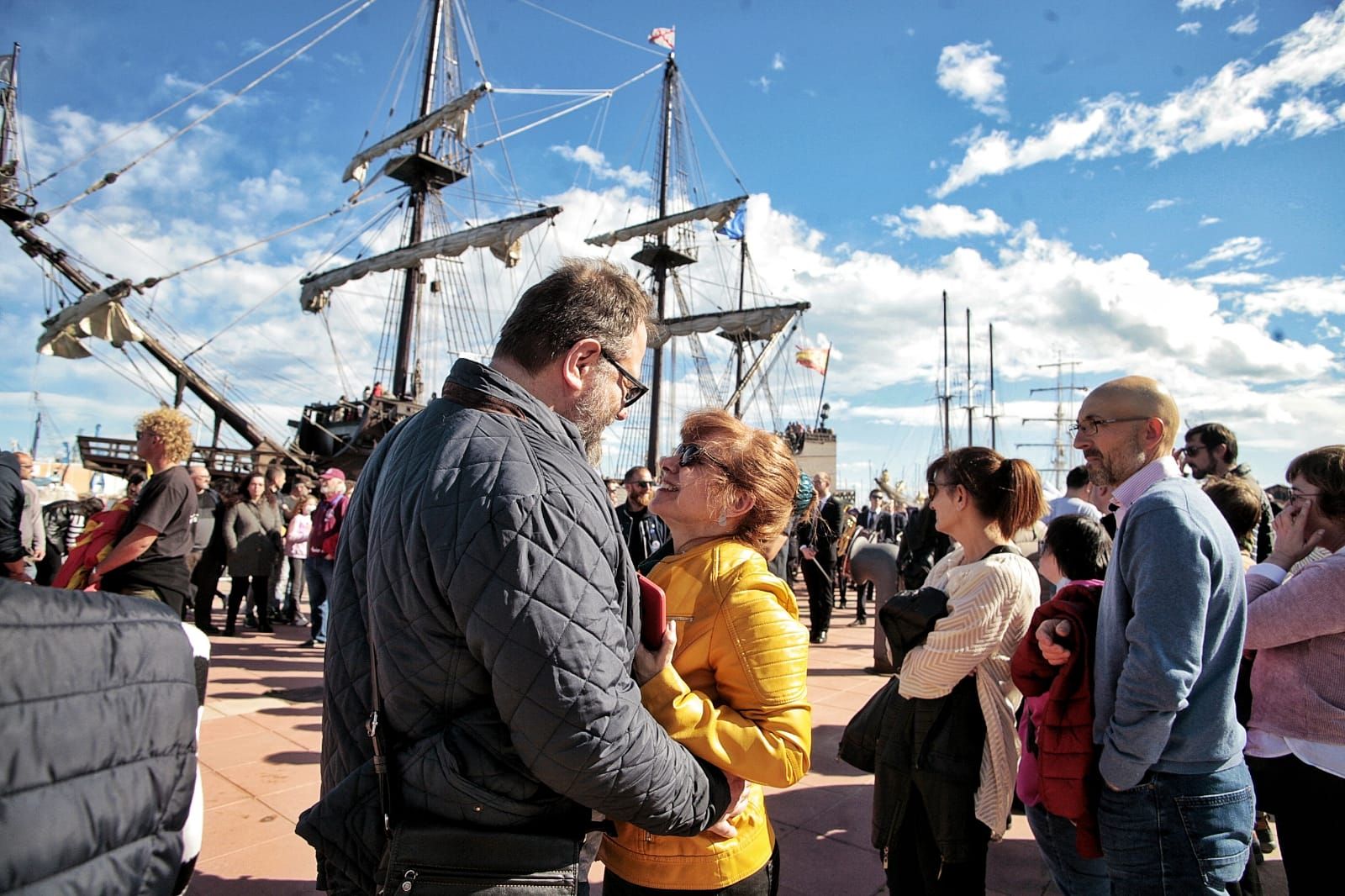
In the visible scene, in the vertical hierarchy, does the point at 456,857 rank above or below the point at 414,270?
below

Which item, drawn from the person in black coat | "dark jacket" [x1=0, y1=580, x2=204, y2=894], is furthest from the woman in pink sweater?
the person in black coat

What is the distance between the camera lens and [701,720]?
147cm

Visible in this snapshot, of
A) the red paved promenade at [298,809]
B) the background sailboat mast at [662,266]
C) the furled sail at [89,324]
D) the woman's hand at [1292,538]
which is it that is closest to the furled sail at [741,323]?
the background sailboat mast at [662,266]

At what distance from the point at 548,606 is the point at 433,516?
23cm

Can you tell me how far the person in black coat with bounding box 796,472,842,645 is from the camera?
28.8ft

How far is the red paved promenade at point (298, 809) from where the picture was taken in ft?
10.2

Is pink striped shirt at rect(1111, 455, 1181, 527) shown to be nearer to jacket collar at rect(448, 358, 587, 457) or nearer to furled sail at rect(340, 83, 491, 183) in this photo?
jacket collar at rect(448, 358, 587, 457)

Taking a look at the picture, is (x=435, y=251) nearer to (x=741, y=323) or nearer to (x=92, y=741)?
(x=741, y=323)

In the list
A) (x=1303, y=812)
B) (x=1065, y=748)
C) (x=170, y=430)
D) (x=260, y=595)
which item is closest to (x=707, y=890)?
(x=1065, y=748)

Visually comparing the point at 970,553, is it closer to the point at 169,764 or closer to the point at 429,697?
the point at 429,697

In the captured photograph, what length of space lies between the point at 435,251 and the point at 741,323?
12.6m

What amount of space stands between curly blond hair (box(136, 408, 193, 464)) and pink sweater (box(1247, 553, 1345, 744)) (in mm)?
4958

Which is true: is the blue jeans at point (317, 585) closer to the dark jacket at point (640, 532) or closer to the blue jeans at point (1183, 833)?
the dark jacket at point (640, 532)

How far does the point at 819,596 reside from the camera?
29.1 ft
